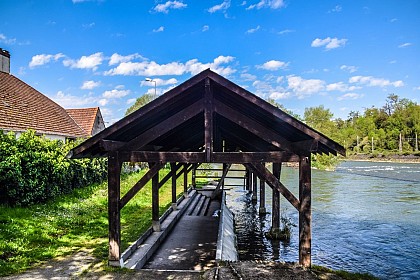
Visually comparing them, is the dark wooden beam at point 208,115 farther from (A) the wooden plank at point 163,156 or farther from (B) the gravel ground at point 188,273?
(B) the gravel ground at point 188,273

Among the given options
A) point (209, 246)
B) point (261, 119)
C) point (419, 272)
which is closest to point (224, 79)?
point (261, 119)

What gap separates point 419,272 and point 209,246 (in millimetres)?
5696

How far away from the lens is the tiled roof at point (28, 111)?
51.4ft

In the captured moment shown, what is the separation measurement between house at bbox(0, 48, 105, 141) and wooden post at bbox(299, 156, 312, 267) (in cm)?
1354

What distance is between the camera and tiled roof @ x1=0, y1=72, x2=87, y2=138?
15.7 metres

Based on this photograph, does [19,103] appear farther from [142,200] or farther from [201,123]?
[201,123]

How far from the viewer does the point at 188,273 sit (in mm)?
5461

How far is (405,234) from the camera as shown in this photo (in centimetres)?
1280

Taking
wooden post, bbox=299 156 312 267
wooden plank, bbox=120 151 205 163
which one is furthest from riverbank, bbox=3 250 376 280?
wooden plank, bbox=120 151 205 163

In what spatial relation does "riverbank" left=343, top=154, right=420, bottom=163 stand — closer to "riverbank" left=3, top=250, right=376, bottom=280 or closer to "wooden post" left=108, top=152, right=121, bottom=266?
"riverbank" left=3, top=250, right=376, bottom=280

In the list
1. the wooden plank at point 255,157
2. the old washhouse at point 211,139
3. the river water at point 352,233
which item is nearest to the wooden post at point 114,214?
the old washhouse at point 211,139

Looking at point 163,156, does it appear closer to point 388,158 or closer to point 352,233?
point 352,233

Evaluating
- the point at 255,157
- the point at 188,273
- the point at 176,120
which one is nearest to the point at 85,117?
the point at 176,120

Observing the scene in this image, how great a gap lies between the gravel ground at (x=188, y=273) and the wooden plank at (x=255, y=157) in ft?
5.60
